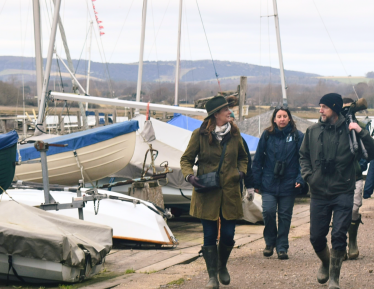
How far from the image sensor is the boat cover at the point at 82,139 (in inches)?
445

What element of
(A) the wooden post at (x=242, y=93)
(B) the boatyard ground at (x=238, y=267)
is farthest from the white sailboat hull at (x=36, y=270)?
(A) the wooden post at (x=242, y=93)

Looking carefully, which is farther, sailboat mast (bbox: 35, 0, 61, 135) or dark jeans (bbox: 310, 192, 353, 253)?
sailboat mast (bbox: 35, 0, 61, 135)

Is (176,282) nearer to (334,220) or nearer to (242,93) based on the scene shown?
(334,220)

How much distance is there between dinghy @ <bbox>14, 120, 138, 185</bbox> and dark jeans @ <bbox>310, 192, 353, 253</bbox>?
6397 mm

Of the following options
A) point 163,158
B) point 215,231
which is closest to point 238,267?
point 215,231

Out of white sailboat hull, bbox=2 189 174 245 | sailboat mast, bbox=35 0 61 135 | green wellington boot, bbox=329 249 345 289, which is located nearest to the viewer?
green wellington boot, bbox=329 249 345 289

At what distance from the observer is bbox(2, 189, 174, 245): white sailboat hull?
29.0ft

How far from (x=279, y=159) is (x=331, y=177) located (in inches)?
74.9

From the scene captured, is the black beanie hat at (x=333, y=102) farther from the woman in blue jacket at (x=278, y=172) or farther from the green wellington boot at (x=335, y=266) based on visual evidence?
the woman in blue jacket at (x=278, y=172)

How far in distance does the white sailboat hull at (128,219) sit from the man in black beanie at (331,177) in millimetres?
3418

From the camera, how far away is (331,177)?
5.75 meters

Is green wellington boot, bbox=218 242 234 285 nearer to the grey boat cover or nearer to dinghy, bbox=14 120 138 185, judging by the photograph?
the grey boat cover


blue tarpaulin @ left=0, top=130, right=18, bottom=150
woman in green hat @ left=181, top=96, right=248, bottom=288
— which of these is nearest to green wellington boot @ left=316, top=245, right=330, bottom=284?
woman in green hat @ left=181, top=96, right=248, bottom=288

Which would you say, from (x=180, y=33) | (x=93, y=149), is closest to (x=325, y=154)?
(x=93, y=149)
